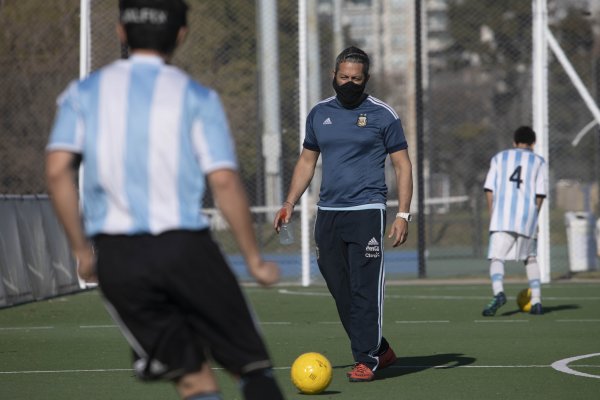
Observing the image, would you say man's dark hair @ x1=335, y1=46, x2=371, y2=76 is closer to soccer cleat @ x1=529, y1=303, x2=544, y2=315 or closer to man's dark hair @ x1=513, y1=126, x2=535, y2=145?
man's dark hair @ x1=513, y1=126, x2=535, y2=145

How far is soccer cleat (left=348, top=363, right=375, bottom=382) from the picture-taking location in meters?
9.09

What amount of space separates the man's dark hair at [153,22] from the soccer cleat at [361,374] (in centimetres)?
446

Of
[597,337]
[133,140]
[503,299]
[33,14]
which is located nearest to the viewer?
[133,140]

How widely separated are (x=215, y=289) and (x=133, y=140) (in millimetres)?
603

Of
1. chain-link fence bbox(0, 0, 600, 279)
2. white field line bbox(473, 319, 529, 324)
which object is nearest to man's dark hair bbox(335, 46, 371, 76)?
white field line bbox(473, 319, 529, 324)

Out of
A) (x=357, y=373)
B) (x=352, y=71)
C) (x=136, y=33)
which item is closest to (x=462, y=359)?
(x=357, y=373)

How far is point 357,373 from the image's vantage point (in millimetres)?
9109

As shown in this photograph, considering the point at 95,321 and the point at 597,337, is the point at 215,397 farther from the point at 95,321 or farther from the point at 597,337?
the point at 95,321

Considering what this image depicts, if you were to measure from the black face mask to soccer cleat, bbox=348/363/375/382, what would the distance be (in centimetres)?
176

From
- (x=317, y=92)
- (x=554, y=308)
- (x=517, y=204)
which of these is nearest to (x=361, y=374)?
(x=517, y=204)

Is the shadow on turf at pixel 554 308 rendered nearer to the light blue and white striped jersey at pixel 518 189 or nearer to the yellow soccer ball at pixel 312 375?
the light blue and white striped jersey at pixel 518 189

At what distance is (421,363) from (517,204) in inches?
179

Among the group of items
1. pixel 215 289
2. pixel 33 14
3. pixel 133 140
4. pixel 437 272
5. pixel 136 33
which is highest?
pixel 33 14

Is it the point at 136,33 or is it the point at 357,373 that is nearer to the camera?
the point at 136,33
